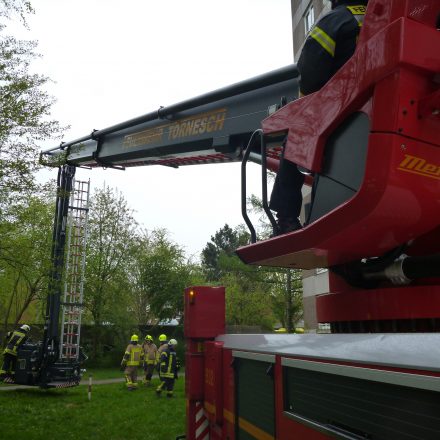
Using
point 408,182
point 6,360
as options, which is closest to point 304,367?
point 408,182

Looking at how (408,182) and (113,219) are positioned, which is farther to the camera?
(113,219)

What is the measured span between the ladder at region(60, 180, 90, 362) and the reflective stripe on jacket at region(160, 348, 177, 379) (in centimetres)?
243

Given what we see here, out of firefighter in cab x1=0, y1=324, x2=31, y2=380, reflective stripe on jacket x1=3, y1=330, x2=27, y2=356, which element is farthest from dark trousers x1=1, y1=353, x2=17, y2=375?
reflective stripe on jacket x1=3, y1=330, x2=27, y2=356

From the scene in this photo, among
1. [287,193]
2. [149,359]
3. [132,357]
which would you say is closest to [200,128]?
[287,193]

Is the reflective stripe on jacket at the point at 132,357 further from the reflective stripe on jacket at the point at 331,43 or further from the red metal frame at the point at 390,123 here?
the reflective stripe on jacket at the point at 331,43

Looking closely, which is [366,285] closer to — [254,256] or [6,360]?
Answer: [254,256]

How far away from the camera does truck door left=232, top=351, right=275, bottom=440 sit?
9.36 ft

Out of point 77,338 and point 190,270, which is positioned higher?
point 190,270

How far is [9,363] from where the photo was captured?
13.4 m

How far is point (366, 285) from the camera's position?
2.98m

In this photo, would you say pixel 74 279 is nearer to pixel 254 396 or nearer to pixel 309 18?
pixel 254 396

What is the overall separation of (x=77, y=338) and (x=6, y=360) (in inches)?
96.7

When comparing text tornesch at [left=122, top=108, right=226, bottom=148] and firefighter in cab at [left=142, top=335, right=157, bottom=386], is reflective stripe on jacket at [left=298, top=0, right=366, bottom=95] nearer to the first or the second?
Answer: text tornesch at [left=122, top=108, right=226, bottom=148]

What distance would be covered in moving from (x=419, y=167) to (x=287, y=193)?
113cm
